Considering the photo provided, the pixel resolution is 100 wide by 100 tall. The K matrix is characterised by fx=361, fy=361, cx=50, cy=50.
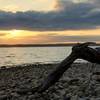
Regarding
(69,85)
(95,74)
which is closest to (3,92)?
(69,85)

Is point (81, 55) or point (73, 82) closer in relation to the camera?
point (81, 55)

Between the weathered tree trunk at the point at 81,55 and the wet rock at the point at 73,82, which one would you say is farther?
the wet rock at the point at 73,82

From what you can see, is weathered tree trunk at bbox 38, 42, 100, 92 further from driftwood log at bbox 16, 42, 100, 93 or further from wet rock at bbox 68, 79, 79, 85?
wet rock at bbox 68, 79, 79, 85

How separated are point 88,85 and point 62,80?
191 centimetres

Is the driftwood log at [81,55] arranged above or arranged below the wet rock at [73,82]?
above

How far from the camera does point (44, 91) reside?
14.0 m

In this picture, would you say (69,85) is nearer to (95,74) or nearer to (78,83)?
(78,83)

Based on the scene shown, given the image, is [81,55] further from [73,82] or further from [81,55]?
[73,82]

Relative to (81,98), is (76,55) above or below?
above

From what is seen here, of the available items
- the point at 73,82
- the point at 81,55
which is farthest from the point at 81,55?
the point at 73,82

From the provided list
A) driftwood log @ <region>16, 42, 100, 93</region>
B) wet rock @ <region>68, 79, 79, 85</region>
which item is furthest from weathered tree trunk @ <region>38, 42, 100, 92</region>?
wet rock @ <region>68, 79, 79, 85</region>

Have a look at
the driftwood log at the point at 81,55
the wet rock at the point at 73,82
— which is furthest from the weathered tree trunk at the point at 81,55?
the wet rock at the point at 73,82

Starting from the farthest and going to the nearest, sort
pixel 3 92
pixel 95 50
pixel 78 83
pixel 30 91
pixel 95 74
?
pixel 95 74
pixel 78 83
pixel 3 92
pixel 30 91
pixel 95 50

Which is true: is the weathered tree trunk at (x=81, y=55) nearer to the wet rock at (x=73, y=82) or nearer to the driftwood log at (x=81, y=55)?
the driftwood log at (x=81, y=55)
